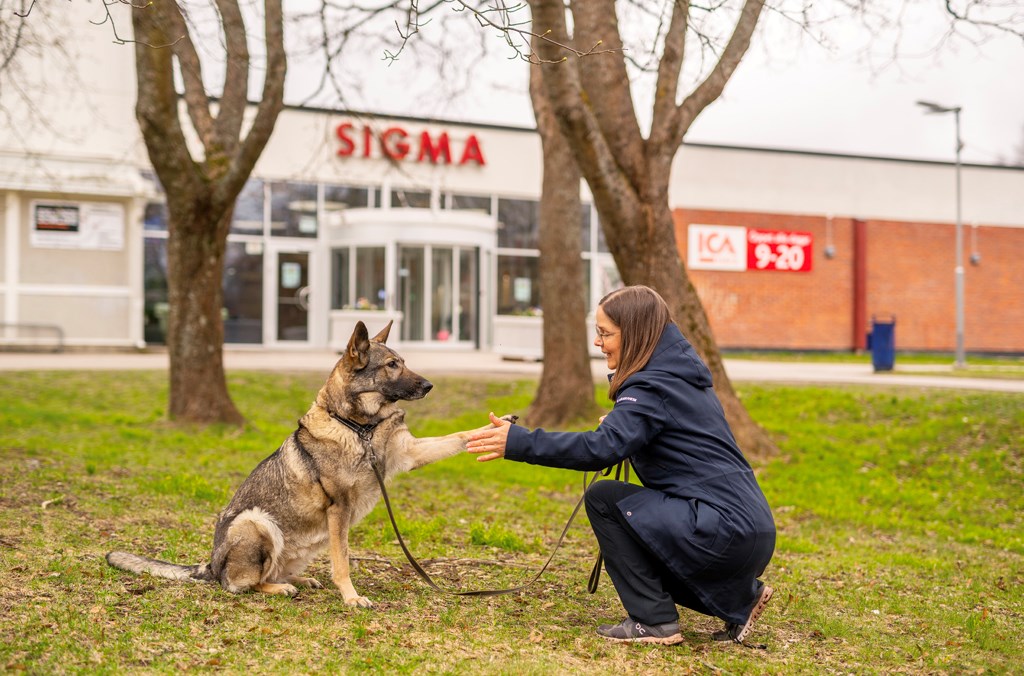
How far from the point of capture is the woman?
4.27m

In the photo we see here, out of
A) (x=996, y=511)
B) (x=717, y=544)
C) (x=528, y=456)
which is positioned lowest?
(x=996, y=511)

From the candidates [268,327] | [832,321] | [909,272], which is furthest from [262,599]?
[909,272]

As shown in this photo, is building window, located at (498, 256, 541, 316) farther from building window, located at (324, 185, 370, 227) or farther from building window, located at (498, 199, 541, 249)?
building window, located at (324, 185, 370, 227)

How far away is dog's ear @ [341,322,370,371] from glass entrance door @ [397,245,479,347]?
22647 mm

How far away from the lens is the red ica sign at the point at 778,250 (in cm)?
3362

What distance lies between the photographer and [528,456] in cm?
429

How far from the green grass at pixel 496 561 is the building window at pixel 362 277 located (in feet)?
46.9

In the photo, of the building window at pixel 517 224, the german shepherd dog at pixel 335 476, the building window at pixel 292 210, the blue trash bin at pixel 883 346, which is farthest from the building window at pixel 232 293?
the german shepherd dog at pixel 335 476

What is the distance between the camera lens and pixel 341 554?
498 centimetres

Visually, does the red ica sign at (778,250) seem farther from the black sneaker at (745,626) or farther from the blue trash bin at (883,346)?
the black sneaker at (745,626)

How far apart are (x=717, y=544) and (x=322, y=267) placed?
2563cm

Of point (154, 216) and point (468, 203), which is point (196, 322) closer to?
point (154, 216)

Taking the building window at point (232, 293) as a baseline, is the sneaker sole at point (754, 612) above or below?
below

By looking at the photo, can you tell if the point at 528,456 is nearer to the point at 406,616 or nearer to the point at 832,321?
the point at 406,616
